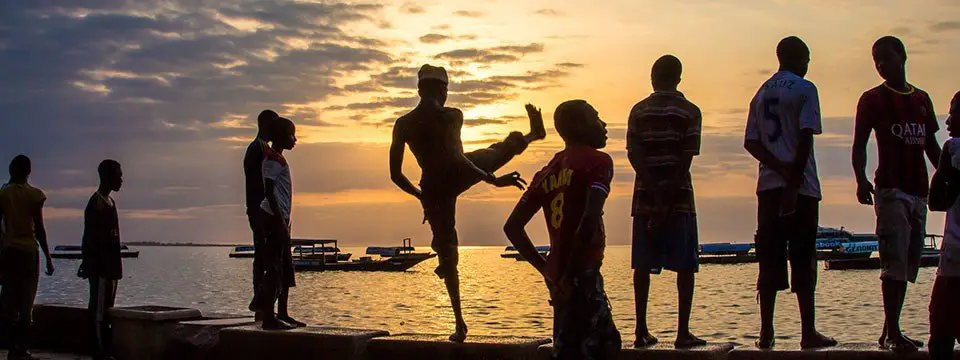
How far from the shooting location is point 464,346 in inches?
301

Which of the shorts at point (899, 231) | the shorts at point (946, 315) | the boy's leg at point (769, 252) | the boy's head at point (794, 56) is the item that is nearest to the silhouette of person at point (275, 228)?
the boy's leg at point (769, 252)

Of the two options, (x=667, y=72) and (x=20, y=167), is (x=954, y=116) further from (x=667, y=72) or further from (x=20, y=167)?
(x=20, y=167)

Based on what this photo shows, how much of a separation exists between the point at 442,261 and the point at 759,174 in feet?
8.71

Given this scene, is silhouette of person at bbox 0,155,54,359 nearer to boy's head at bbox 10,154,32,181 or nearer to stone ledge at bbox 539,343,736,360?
boy's head at bbox 10,154,32,181

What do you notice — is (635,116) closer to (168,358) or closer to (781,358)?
(781,358)

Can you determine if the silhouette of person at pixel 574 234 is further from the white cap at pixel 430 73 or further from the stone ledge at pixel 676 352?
the white cap at pixel 430 73

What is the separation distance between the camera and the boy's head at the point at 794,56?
7.09m

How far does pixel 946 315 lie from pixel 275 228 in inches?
224

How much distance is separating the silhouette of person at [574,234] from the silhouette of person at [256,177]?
182 inches

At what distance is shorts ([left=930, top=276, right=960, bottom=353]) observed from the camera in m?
6.04

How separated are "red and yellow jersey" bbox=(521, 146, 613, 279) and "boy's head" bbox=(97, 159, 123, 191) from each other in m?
5.89

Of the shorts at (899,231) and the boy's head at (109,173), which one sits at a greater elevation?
the boy's head at (109,173)

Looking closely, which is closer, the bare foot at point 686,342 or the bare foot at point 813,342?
the bare foot at point 813,342

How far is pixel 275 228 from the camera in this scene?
29.7 ft
